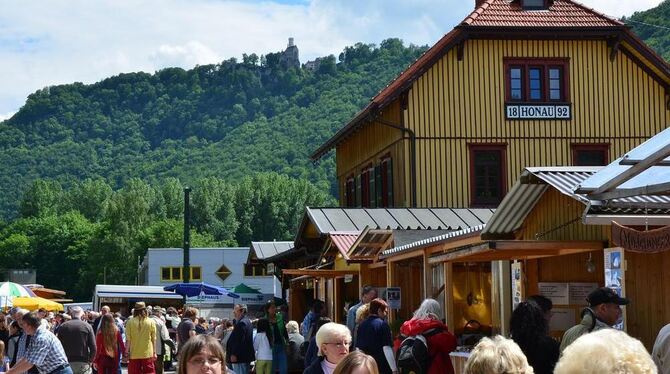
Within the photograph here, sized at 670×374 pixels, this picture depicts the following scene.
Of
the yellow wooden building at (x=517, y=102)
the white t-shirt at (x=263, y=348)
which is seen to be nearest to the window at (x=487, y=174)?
the yellow wooden building at (x=517, y=102)

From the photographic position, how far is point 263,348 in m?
20.8

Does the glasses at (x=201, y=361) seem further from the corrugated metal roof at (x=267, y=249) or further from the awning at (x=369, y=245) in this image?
the corrugated metal roof at (x=267, y=249)

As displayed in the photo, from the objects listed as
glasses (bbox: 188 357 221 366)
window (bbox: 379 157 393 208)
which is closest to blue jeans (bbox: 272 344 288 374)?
window (bbox: 379 157 393 208)

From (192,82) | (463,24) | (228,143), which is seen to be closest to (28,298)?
(463,24)

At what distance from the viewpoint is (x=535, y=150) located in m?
31.7

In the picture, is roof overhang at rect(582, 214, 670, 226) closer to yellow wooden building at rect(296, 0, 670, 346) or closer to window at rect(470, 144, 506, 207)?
yellow wooden building at rect(296, 0, 670, 346)

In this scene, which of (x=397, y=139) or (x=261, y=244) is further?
(x=261, y=244)

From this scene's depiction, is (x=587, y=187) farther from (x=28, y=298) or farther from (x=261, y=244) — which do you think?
(x=261, y=244)

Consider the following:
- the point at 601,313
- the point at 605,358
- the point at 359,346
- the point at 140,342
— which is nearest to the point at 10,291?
the point at 140,342

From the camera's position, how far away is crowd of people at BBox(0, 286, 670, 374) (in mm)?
4617

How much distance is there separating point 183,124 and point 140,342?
473 ft

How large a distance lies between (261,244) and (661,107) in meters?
18.5

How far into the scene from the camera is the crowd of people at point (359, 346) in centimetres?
462

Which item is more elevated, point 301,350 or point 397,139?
point 397,139
